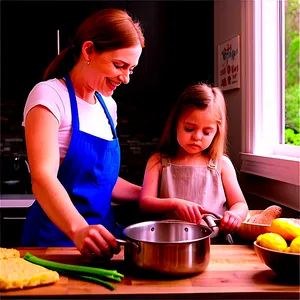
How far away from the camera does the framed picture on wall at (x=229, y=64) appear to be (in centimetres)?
251

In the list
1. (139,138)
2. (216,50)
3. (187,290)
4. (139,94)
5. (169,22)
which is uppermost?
(169,22)

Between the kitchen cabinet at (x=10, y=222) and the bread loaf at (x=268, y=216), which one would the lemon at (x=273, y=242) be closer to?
the bread loaf at (x=268, y=216)

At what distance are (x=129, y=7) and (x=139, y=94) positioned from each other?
59cm

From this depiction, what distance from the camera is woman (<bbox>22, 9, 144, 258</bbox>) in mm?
1299

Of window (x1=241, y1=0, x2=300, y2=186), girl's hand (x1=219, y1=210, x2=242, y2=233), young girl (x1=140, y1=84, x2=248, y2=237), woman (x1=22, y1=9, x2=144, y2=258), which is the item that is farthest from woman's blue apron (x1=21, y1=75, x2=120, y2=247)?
window (x1=241, y1=0, x2=300, y2=186)

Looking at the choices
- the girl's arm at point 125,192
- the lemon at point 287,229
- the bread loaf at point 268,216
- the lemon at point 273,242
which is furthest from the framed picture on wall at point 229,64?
the lemon at point 273,242

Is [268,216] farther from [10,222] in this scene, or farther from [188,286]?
[10,222]

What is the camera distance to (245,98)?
239cm

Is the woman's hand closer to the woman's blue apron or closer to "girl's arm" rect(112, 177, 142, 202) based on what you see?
the woman's blue apron

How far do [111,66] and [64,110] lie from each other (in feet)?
0.63

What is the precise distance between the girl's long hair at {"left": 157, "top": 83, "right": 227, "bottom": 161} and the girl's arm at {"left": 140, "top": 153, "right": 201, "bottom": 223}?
7 cm

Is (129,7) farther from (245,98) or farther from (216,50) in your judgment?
(245,98)

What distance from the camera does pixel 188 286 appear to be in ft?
3.15

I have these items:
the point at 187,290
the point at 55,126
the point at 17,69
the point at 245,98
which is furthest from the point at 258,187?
the point at 17,69
